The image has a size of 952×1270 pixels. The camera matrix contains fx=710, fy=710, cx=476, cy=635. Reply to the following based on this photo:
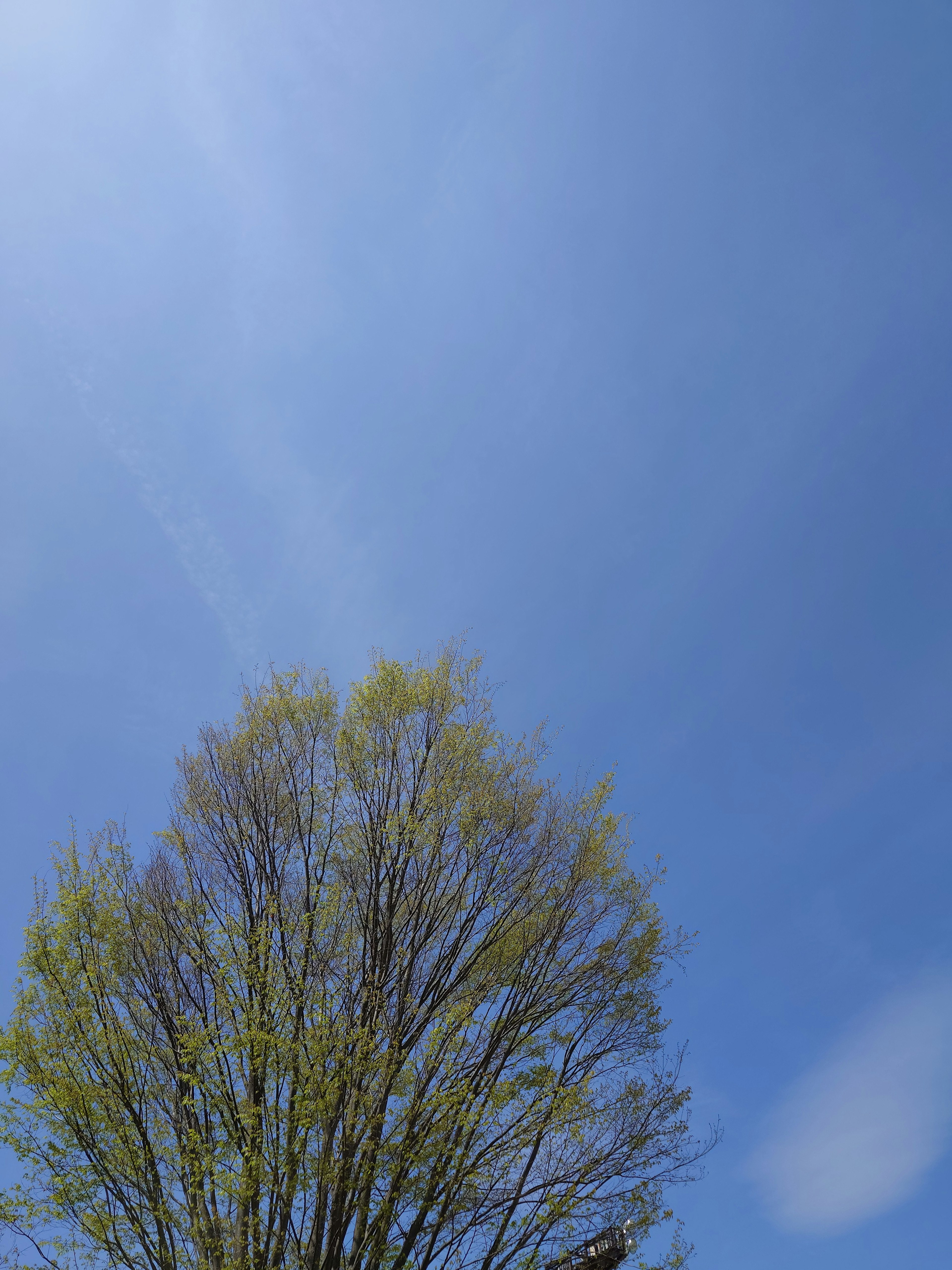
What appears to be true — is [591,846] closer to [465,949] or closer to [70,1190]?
[465,949]

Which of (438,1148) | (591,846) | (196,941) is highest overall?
(196,941)

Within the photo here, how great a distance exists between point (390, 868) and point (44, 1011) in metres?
4.14

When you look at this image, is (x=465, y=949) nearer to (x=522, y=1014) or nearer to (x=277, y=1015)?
(x=522, y=1014)

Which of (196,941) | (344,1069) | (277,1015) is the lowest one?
(344,1069)

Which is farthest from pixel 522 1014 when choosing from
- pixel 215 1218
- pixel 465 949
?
pixel 215 1218

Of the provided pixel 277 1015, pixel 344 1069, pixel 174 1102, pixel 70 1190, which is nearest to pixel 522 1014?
pixel 344 1069

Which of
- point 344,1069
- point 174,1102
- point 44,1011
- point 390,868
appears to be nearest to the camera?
point 344,1069

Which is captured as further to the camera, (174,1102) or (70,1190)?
(174,1102)

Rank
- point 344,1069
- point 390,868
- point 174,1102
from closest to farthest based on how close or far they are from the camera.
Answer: point 344,1069 < point 174,1102 < point 390,868

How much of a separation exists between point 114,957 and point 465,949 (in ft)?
14.7

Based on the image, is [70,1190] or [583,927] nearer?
[70,1190]

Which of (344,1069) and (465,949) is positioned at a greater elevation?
(465,949)

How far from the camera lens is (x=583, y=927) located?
9.52m

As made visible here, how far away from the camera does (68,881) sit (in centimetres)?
857
